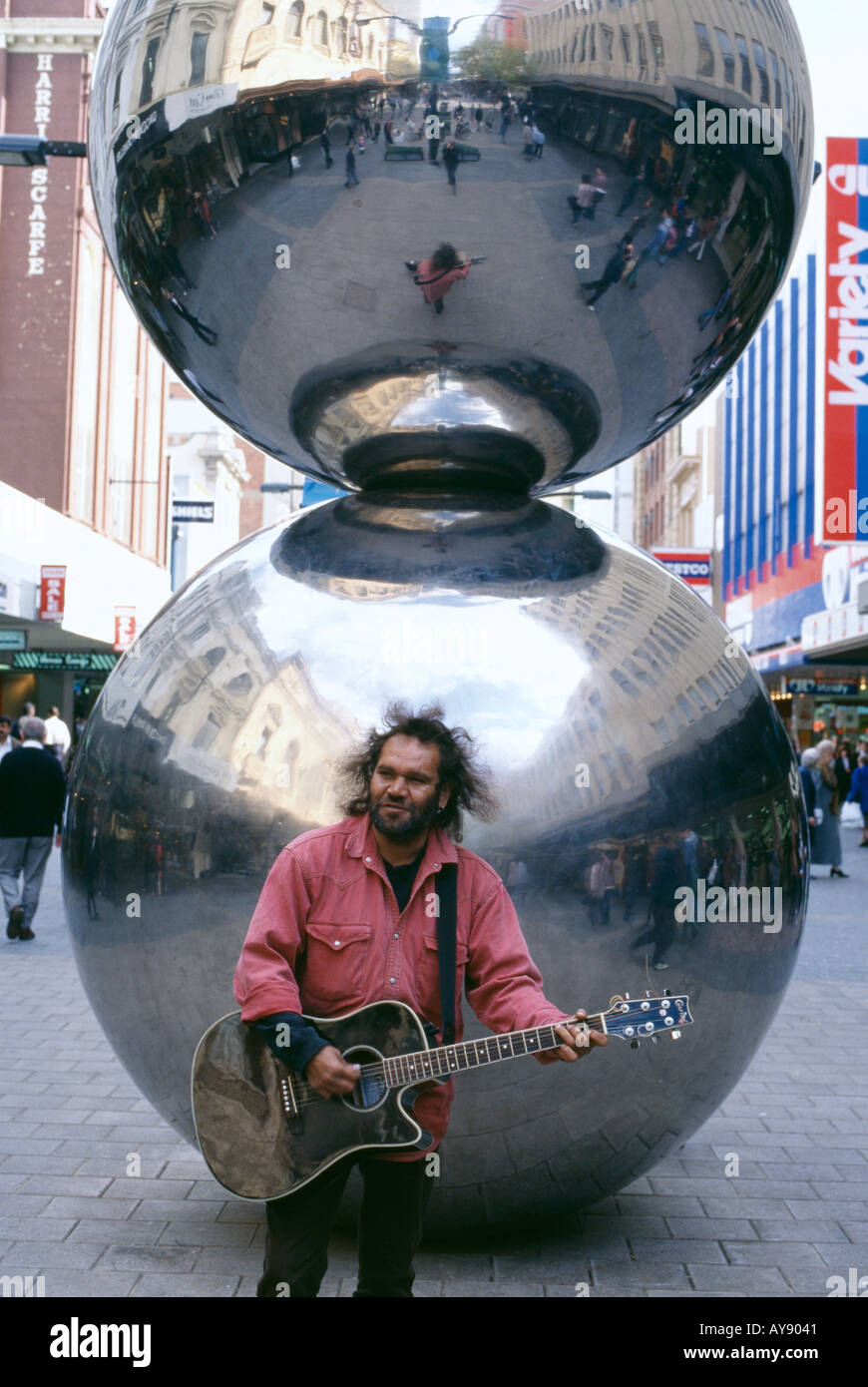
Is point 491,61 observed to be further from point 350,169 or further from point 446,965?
point 446,965

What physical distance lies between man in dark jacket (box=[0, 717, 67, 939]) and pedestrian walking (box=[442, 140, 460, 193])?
26.1 feet

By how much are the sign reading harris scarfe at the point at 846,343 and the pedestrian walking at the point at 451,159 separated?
12.6 m

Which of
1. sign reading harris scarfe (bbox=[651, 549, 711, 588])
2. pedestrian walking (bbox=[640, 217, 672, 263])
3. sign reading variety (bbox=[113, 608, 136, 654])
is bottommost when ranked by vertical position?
sign reading variety (bbox=[113, 608, 136, 654])

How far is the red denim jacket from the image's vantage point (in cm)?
309

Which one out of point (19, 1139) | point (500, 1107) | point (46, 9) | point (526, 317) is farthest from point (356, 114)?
point (46, 9)

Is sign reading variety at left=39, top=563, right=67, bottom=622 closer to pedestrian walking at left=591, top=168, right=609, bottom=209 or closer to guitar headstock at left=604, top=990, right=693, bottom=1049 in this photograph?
pedestrian walking at left=591, top=168, right=609, bottom=209

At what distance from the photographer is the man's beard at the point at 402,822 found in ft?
10.4

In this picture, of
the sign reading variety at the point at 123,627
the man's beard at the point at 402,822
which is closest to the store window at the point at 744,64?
the man's beard at the point at 402,822

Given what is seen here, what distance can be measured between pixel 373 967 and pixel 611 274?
196 cm

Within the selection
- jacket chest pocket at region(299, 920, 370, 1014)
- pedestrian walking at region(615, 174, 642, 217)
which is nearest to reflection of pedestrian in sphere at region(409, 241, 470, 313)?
pedestrian walking at region(615, 174, 642, 217)

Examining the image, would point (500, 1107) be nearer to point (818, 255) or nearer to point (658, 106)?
point (658, 106)

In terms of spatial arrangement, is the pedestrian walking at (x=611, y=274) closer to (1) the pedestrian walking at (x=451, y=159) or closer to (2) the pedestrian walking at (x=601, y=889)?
(1) the pedestrian walking at (x=451, y=159)

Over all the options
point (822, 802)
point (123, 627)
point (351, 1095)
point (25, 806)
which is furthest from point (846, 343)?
point (123, 627)

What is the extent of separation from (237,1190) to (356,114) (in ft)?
8.68
